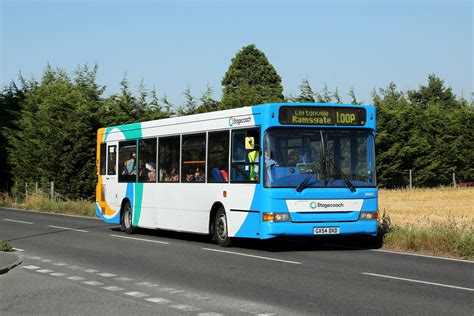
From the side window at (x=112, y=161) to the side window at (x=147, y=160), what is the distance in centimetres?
182

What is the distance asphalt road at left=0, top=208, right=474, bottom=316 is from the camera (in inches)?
375

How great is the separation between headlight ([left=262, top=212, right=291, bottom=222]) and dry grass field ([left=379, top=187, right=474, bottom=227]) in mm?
8890

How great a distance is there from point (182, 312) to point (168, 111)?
120 ft

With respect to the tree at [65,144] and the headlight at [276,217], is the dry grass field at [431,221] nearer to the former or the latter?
the headlight at [276,217]

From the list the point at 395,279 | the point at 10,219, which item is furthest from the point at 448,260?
the point at 10,219

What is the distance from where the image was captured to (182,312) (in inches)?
359

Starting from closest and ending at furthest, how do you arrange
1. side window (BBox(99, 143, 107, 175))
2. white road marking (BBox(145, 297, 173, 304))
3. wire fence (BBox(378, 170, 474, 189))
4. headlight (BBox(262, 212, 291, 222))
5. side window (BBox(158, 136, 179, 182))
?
white road marking (BBox(145, 297, 173, 304)) → headlight (BBox(262, 212, 291, 222)) → side window (BBox(158, 136, 179, 182)) → side window (BBox(99, 143, 107, 175)) → wire fence (BBox(378, 170, 474, 189))

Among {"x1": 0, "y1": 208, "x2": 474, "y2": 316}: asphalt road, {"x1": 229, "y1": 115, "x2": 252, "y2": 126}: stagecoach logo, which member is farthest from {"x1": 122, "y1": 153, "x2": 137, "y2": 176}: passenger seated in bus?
{"x1": 229, "y1": 115, "x2": 252, "y2": 126}: stagecoach logo

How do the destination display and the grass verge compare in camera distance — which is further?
the grass verge

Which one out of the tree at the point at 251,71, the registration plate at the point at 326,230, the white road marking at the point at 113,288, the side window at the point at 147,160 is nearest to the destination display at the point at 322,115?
the registration plate at the point at 326,230

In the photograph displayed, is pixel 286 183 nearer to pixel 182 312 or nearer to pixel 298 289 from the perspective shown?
pixel 298 289

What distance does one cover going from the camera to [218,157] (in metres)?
18.1

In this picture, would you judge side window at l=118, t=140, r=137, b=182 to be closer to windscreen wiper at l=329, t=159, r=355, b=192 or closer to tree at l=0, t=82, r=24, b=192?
windscreen wiper at l=329, t=159, r=355, b=192

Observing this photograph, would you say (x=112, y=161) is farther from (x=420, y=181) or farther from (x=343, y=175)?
(x=420, y=181)
